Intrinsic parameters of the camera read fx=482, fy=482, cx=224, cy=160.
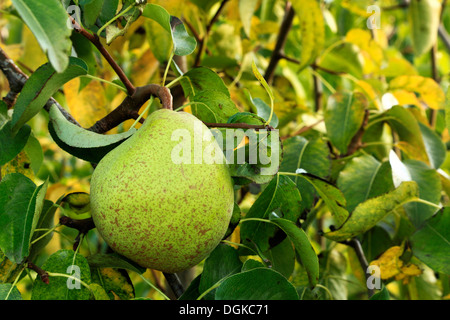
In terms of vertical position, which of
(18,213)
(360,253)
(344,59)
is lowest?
(360,253)

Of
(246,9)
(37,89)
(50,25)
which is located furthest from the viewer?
(246,9)

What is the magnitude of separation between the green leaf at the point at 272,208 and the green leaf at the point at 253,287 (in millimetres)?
168

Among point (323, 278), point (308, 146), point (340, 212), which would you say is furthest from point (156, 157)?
point (323, 278)

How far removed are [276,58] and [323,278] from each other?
0.64m

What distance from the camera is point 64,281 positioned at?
0.60 metres

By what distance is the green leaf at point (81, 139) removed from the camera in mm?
603

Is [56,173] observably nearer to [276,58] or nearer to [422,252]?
[276,58]

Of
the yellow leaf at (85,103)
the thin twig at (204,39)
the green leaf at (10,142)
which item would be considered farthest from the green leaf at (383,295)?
the thin twig at (204,39)

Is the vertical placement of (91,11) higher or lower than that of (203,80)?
higher

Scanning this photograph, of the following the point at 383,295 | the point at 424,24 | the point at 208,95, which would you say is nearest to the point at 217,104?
the point at 208,95

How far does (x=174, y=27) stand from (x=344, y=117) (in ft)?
1.61

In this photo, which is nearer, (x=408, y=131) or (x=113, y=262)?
(x=113, y=262)

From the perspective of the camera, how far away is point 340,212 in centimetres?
76

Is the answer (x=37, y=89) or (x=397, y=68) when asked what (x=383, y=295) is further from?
(x=397, y=68)
